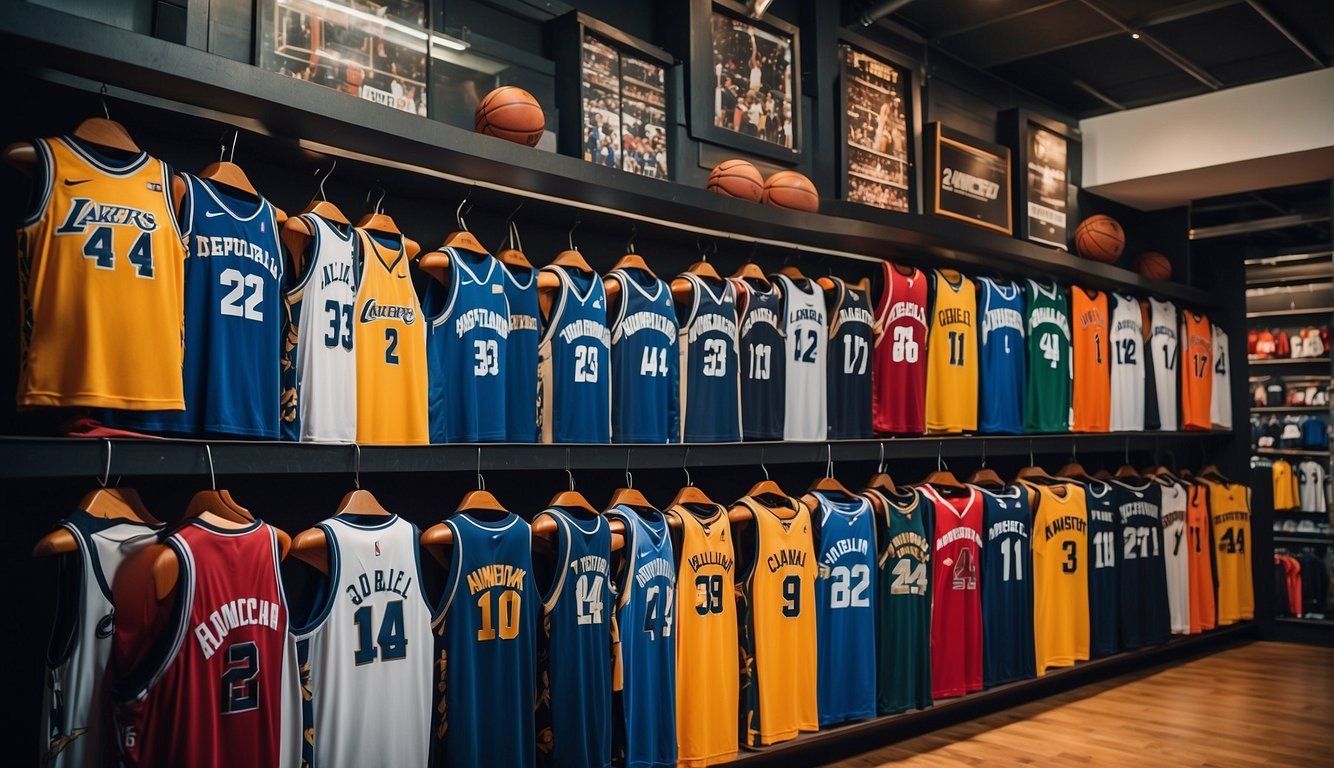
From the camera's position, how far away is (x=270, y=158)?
3438 millimetres

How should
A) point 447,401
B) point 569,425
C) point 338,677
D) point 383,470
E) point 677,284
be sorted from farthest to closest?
point 677,284, point 569,425, point 447,401, point 383,470, point 338,677

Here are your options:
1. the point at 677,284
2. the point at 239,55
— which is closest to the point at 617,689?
the point at 677,284

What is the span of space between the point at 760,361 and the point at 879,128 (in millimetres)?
1962

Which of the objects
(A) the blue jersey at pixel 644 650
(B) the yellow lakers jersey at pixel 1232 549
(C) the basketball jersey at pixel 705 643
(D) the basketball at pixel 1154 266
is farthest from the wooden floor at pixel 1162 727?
(D) the basketball at pixel 1154 266

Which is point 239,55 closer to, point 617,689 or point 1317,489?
point 617,689

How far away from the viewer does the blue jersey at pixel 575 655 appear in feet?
11.3

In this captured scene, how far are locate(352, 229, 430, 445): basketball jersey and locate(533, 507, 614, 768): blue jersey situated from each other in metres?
0.60

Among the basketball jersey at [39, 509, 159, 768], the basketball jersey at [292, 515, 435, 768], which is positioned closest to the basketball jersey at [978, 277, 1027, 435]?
the basketball jersey at [292, 515, 435, 768]

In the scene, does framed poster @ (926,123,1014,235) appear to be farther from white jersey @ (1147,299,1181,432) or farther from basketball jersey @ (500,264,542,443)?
basketball jersey @ (500,264,542,443)

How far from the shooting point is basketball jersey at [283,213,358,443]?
313 centimetres

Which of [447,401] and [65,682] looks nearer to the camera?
[65,682]

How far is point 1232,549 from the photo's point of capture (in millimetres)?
7164

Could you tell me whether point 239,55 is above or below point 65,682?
above

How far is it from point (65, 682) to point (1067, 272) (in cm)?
562
